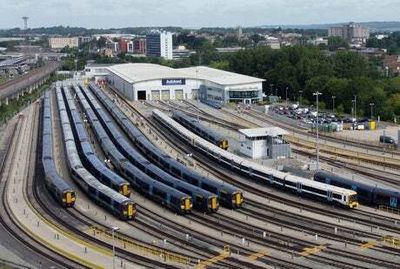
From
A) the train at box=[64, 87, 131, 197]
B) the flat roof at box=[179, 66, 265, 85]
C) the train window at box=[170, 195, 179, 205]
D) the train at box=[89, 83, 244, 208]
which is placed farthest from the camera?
the flat roof at box=[179, 66, 265, 85]

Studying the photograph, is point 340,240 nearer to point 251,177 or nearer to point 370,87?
point 251,177

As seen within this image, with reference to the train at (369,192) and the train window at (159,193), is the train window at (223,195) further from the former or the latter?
the train at (369,192)

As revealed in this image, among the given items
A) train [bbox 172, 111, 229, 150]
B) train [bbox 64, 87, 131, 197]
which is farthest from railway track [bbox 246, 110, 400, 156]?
train [bbox 64, 87, 131, 197]

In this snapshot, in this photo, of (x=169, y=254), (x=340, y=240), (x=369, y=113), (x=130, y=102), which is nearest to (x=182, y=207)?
(x=169, y=254)

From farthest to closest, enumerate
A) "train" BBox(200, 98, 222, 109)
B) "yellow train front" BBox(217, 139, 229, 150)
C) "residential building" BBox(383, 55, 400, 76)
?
1. "residential building" BBox(383, 55, 400, 76)
2. "train" BBox(200, 98, 222, 109)
3. "yellow train front" BBox(217, 139, 229, 150)

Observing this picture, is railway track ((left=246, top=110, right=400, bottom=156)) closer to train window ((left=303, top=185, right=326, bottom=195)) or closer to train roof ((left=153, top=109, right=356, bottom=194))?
train roof ((left=153, top=109, right=356, bottom=194))

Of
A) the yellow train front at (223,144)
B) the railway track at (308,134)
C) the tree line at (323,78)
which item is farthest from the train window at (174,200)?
the tree line at (323,78)

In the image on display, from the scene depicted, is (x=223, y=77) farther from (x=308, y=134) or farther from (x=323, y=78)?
(x=308, y=134)
